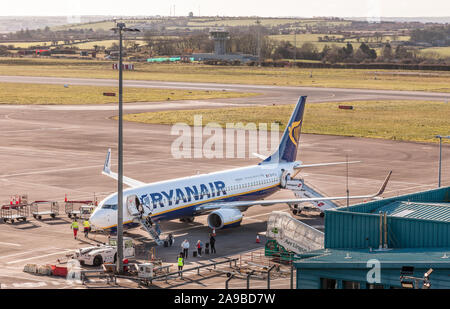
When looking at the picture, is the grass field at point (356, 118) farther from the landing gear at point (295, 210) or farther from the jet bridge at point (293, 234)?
the jet bridge at point (293, 234)

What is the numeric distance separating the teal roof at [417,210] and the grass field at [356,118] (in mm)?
79781

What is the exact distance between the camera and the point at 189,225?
63875mm

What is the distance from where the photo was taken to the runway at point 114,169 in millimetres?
57906

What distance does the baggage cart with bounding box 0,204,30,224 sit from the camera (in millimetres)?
65250

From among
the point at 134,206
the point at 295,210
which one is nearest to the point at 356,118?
the point at 295,210

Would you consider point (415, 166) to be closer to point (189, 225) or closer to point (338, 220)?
point (189, 225)

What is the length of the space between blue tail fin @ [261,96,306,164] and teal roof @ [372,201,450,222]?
27718mm

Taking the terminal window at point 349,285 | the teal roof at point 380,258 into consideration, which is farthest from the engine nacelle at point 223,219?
the terminal window at point 349,285

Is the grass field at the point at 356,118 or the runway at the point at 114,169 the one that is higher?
the grass field at the point at 356,118

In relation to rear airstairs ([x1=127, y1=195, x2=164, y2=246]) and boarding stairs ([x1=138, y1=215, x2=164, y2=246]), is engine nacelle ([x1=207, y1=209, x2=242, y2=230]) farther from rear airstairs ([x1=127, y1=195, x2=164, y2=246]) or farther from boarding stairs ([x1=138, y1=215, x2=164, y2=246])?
rear airstairs ([x1=127, y1=195, x2=164, y2=246])

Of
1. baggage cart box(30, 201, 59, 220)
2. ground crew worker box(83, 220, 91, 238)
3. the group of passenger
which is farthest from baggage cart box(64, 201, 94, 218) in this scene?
the group of passenger

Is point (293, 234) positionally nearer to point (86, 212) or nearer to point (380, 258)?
point (380, 258)

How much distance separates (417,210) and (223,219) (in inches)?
839
